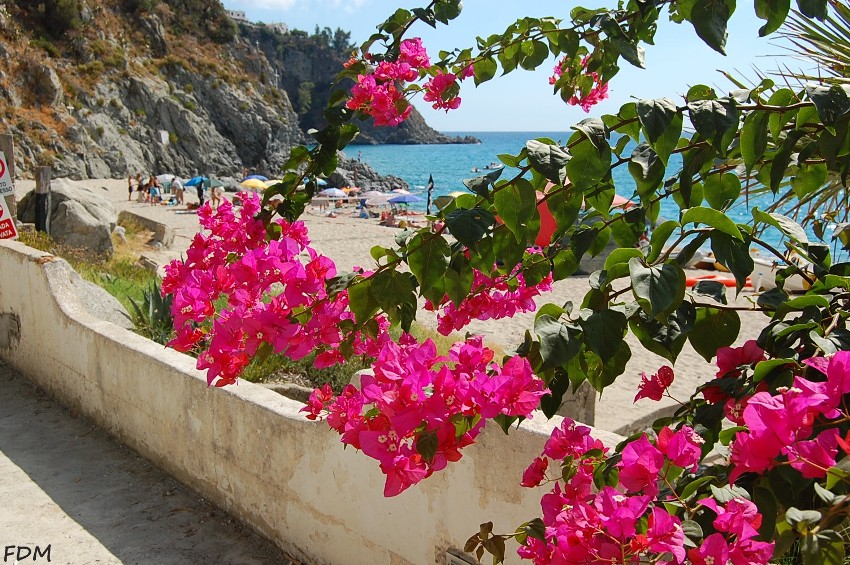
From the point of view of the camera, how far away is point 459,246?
1.59m

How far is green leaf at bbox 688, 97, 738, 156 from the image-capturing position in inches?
50.5

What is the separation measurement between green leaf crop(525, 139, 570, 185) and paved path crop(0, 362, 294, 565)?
2.94 meters

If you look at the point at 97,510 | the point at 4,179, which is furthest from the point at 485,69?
the point at 4,179

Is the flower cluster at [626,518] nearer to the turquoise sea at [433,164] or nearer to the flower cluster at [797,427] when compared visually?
the flower cluster at [797,427]

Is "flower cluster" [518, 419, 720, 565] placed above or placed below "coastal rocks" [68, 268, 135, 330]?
above

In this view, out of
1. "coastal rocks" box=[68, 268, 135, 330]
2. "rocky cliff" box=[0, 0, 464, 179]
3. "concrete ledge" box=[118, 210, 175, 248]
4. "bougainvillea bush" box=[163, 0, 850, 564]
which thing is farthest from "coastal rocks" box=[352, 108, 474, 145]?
"bougainvillea bush" box=[163, 0, 850, 564]

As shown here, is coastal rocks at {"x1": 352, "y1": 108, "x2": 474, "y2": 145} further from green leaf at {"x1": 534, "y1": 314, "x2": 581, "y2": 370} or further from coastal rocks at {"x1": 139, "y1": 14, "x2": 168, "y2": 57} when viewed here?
green leaf at {"x1": 534, "y1": 314, "x2": 581, "y2": 370}

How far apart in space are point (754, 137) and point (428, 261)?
0.62 metres

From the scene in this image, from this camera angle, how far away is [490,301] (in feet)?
7.05

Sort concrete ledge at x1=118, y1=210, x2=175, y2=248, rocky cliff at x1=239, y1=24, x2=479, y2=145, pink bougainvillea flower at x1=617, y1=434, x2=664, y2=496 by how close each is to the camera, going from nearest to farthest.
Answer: pink bougainvillea flower at x1=617, y1=434, x2=664, y2=496 → concrete ledge at x1=118, y1=210, x2=175, y2=248 → rocky cliff at x1=239, y1=24, x2=479, y2=145

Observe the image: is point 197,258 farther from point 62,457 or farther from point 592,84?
point 62,457

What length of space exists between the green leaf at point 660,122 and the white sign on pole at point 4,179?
27.2 ft

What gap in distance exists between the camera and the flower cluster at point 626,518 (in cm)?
108

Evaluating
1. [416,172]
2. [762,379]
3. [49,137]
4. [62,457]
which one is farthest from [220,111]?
[762,379]
